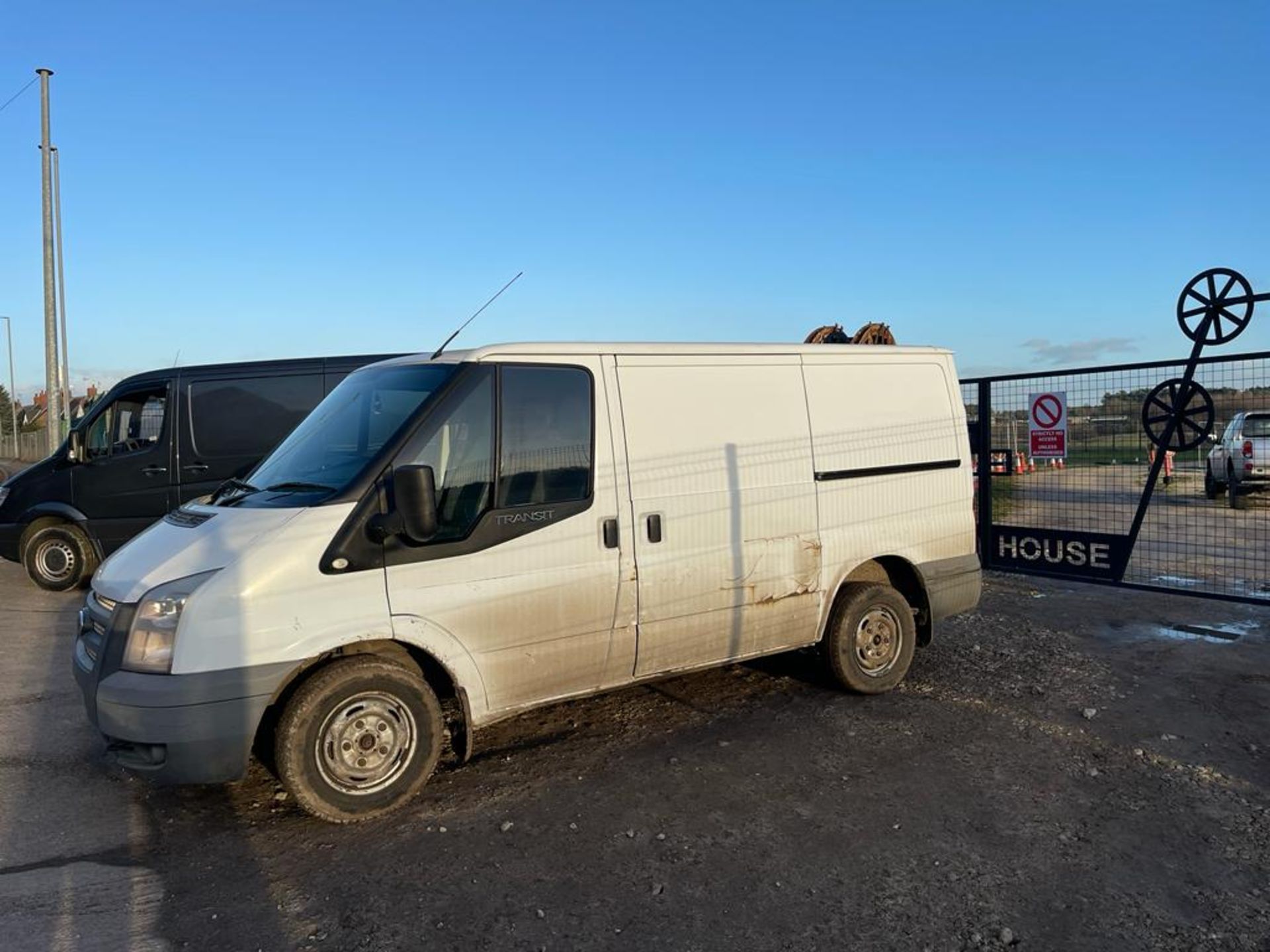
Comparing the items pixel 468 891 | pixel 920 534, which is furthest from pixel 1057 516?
pixel 468 891

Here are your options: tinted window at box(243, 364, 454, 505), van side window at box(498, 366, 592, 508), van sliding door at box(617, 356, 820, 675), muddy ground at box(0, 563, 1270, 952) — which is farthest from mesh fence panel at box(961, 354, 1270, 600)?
tinted window at box(243, 364, 454, 505)

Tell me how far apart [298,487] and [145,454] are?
634cm

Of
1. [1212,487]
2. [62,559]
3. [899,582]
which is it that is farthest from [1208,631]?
[62,559]

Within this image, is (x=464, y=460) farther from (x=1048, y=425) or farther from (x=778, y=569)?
(x=1048, y=425)

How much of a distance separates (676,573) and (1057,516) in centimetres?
497

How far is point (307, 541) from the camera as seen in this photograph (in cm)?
387

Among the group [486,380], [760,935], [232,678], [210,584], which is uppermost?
[486,380]

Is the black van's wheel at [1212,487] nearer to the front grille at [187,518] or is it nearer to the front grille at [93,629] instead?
the front grille at [187,518]

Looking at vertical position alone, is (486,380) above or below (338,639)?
above

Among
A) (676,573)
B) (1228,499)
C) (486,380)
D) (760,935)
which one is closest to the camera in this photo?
(760,935)

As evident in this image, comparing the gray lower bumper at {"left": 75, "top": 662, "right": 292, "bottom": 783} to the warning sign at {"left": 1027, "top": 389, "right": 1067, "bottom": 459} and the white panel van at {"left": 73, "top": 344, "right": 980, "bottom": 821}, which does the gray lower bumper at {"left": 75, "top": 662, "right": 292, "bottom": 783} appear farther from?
the warning sign at {"left": 1027, "top": 389, "right": 1067, "bottom": 459}

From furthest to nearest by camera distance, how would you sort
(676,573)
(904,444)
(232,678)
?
(904,444) < (676,573) < (232,678)

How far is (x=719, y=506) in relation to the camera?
4949 millimetres

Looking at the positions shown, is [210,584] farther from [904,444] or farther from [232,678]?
[904,444]
